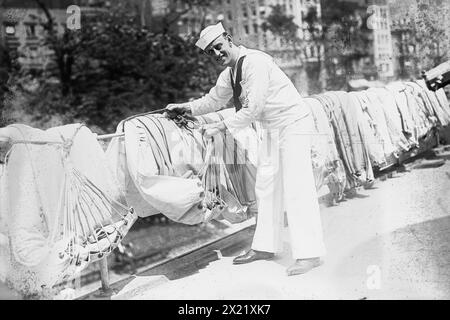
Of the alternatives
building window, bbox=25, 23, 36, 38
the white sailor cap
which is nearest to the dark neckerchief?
the white sailor cap

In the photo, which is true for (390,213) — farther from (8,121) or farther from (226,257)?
(8,121)

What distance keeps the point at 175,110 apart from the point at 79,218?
2.34 ft

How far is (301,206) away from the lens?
2756mm

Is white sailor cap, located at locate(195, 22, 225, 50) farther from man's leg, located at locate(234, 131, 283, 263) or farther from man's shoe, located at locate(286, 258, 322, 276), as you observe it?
man's shoe, located at locate(286, 258, 322, 276)

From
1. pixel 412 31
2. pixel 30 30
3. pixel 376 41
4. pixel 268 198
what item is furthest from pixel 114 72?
pixel 412 31

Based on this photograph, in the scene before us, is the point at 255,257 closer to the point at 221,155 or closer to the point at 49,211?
the point at 221,155

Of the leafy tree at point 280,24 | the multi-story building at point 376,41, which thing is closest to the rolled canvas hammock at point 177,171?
the leafy tree at point 280,24

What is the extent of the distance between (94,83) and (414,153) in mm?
1825

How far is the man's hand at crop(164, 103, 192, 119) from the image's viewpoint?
2.91m

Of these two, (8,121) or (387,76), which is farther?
(387,76)

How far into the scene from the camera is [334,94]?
3.27 metres

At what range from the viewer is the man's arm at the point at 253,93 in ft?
8.93

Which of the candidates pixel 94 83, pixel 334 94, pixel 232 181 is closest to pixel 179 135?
pixel 232 181

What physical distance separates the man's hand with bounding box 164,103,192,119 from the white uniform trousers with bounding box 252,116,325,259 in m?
0.39
